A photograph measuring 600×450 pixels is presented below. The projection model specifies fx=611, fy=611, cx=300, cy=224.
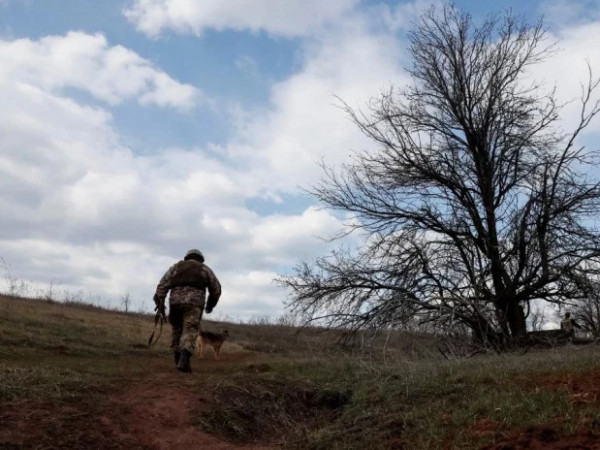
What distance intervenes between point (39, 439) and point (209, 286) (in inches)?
186

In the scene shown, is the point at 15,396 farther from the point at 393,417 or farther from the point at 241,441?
the point at 393,417

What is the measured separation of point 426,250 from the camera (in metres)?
13.9

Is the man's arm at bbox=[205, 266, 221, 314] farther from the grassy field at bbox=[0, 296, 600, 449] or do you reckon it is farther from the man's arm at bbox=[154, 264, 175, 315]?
the grassy field at bbox=[0, 296, 600, 449]

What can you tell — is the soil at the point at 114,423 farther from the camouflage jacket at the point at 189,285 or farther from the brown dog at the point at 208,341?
the brown dog at the point at 208,341

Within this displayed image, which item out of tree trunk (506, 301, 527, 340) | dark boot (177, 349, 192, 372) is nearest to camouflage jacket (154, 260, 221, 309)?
dark boot (177, 349, 192, 372)

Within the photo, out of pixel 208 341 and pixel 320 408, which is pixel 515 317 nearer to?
pixel 208 341

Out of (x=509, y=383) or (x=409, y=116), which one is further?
(x=409, y=116)

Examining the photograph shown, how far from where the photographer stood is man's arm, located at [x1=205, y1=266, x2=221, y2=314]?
9.75m

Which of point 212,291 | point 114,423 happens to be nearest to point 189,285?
point 212,291

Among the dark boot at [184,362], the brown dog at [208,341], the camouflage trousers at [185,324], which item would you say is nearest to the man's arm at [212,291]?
the camouflage trousers at [185,324]

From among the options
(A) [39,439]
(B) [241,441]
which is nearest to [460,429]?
(B) [241,441]

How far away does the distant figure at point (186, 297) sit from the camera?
9.22m

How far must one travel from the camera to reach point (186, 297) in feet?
31.0

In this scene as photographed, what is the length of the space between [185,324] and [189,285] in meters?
0.64
